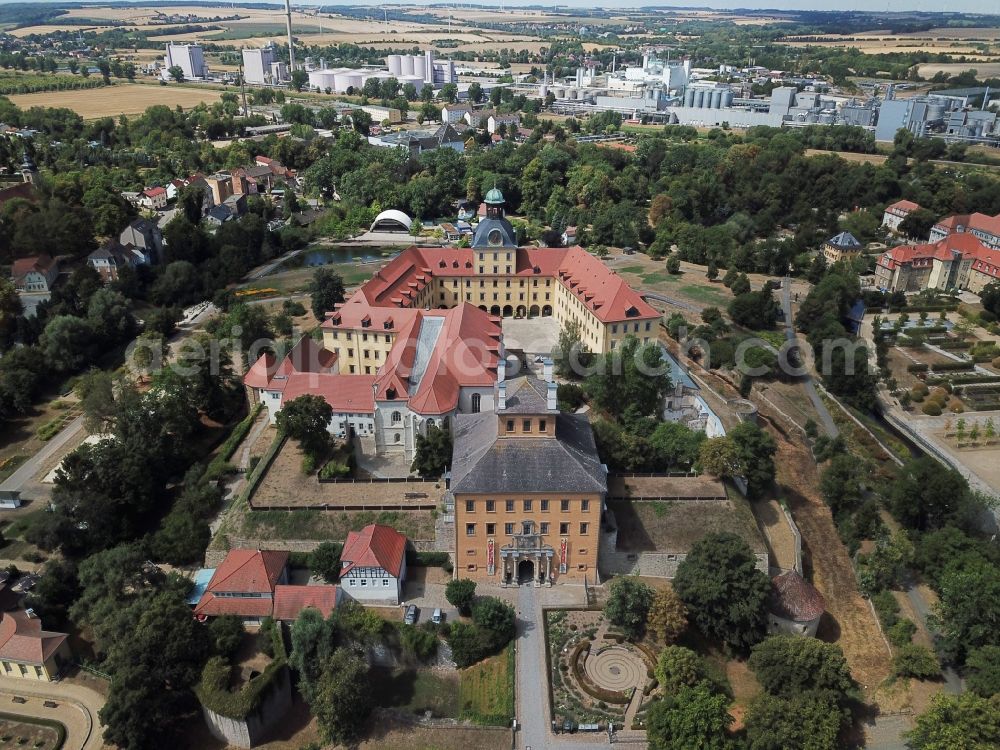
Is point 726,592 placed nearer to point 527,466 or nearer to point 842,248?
point 527,466

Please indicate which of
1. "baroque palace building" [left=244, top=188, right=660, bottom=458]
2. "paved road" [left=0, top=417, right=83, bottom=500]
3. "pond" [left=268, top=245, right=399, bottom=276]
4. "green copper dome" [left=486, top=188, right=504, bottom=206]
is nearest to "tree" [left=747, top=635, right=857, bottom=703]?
"baroque palace building" [left=244, top=188, right=660, bottom=458]

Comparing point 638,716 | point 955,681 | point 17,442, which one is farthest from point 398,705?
point 17,442

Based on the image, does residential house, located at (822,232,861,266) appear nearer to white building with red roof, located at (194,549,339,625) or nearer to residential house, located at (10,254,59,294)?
white building with red roof, located at (194,549,339,625)

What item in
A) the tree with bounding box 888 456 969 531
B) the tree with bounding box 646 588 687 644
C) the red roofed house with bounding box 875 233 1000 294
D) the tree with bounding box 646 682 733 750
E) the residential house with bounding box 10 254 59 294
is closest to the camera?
the tree with bounding box 646 682 733 750

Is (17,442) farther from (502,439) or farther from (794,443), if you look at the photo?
(794,443)

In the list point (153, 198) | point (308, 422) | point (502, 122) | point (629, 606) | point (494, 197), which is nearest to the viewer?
point (629, 606)

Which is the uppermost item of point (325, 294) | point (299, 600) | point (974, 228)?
point (974, 228)

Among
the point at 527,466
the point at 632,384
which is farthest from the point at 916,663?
the point at 632,384
